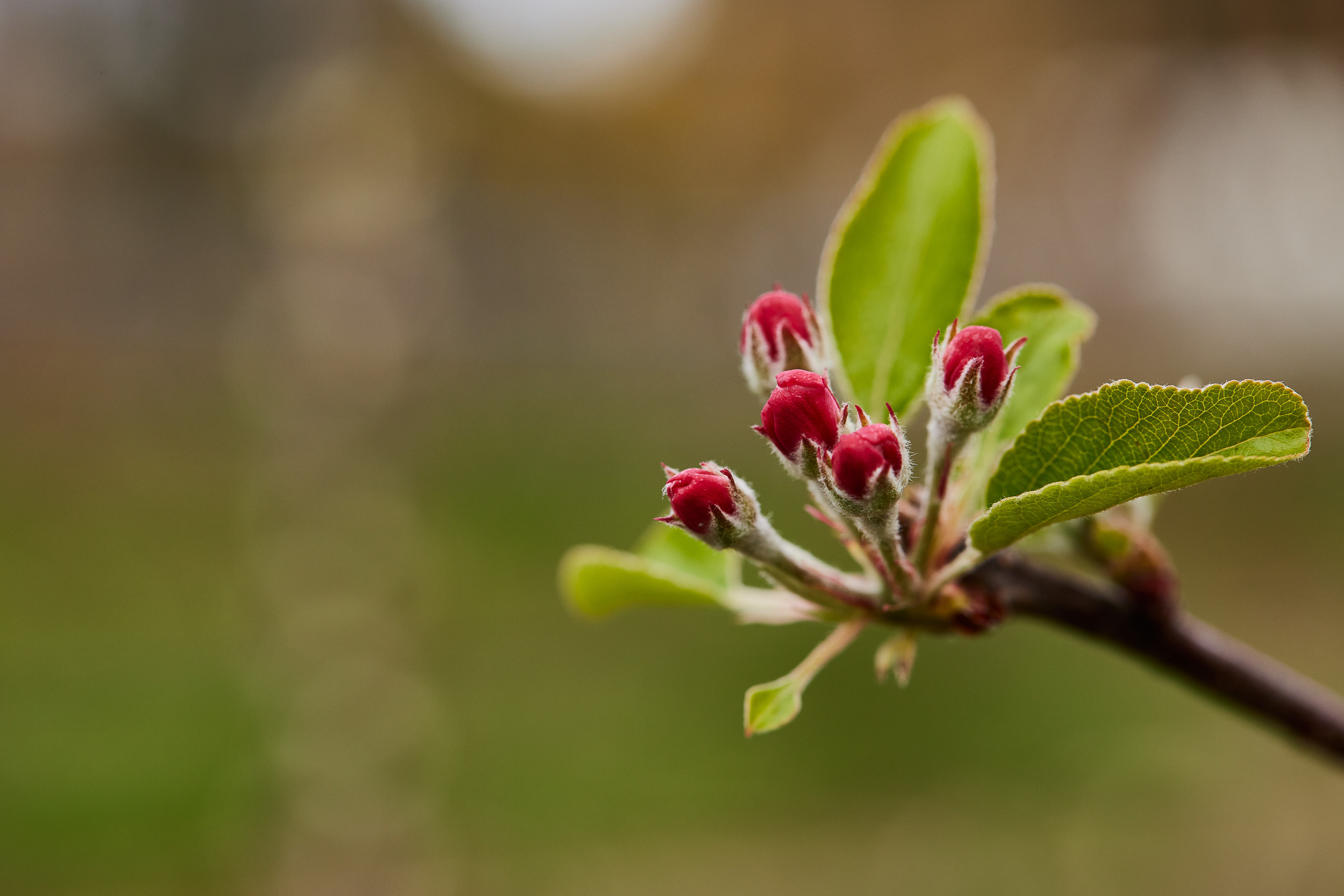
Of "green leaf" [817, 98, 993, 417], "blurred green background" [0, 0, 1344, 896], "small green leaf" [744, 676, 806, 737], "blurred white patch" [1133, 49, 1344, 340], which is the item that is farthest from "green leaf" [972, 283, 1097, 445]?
"blurred white patch" [1133, 49, 1344, 340]

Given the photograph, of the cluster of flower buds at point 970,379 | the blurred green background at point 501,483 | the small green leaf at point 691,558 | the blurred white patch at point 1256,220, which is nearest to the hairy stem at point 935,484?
the cluster of flower buds at point 970,379

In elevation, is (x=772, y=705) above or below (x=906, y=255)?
below

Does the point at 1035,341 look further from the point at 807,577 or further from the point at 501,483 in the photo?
the point at 501,483

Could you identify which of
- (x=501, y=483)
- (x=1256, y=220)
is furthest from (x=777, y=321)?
(x=1256, y=220)

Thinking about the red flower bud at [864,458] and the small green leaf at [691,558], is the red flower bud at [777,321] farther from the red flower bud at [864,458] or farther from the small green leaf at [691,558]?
the small green leaf at [691,558]

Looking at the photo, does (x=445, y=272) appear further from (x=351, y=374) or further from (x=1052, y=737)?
(x=1052, y=737)

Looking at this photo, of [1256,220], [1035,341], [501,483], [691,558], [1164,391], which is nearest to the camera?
[1164,391]

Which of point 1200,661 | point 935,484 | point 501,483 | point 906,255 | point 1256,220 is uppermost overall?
point 1256,220
